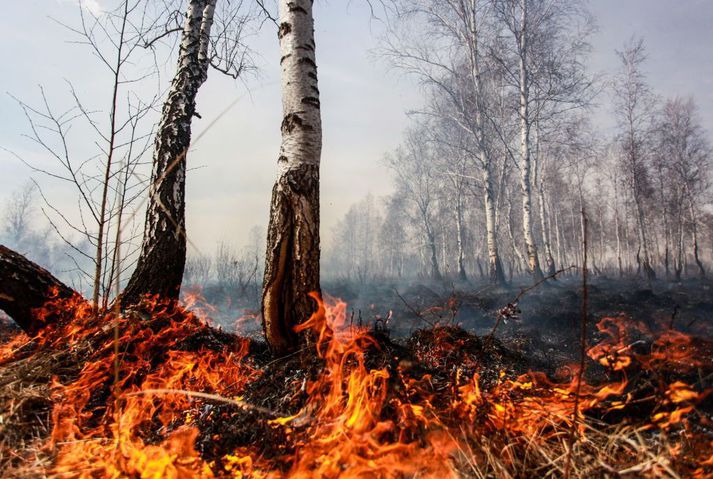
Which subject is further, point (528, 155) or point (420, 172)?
point (420, 172)

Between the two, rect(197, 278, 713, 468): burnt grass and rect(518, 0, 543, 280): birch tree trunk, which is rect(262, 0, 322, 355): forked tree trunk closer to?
rect(197, 278, 713, 468): burnt grass

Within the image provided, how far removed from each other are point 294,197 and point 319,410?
5.62ft

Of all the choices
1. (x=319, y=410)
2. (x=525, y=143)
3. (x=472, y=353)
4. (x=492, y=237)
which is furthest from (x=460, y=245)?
(x=319, y=410)

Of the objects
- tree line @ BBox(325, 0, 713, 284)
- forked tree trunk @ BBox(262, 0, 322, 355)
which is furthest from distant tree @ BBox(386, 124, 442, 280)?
forked tree trunk @ BBox(262, 0, 322, 355)

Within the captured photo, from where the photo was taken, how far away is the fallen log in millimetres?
3266

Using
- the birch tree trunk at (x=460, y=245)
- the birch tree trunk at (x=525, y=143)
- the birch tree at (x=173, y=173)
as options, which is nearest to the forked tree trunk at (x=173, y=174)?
the birch tree at (x=173, y=173)

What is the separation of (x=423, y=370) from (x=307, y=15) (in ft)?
10.7

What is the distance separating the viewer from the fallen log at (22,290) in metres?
3.27

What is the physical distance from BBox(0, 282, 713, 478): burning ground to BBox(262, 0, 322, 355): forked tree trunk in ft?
0.85

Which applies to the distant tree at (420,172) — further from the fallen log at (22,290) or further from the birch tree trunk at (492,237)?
the fallen log at (22,290)

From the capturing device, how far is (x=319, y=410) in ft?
6.44

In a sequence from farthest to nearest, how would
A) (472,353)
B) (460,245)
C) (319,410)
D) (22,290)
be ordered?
(460,245)
(472,353)
(22,290)
(319,410)

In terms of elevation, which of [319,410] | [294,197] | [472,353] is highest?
[294,197]

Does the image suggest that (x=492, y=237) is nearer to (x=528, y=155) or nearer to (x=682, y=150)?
(x=528, y=155)
